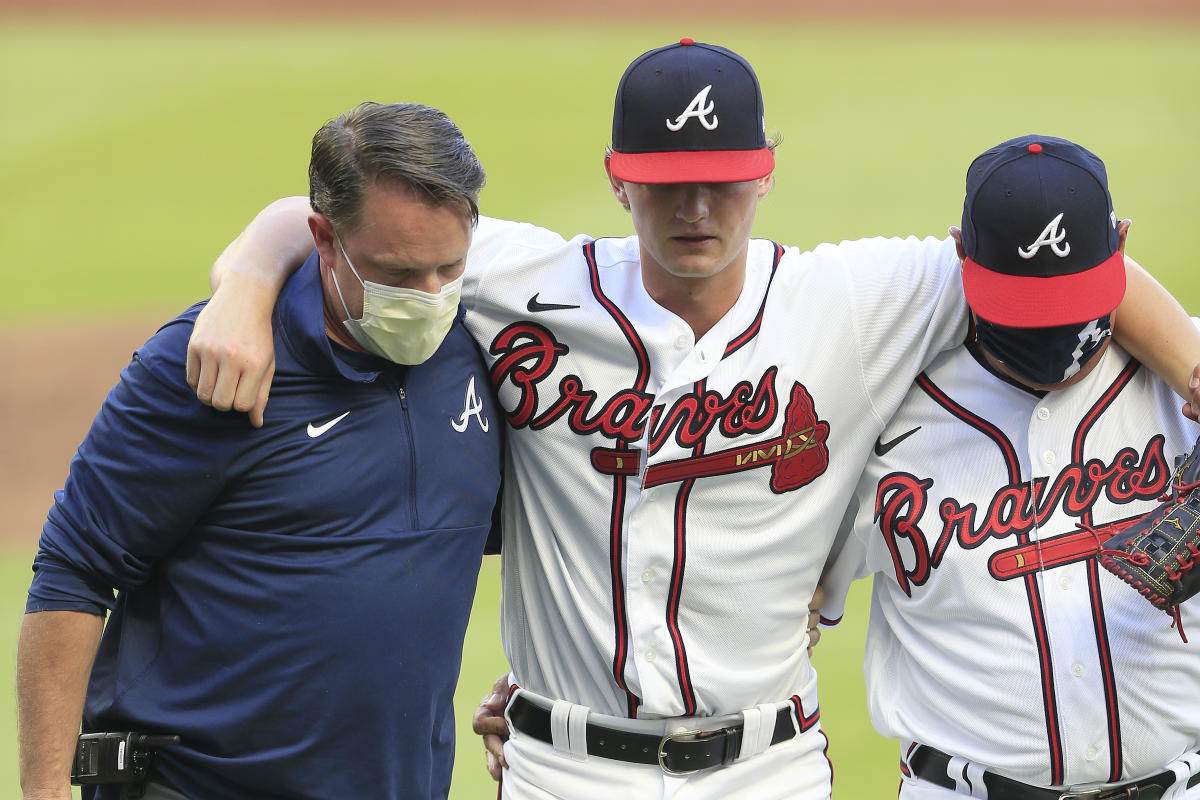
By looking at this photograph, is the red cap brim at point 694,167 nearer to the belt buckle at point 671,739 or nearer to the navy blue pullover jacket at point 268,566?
the navy blue pullover jacket at point 268,566

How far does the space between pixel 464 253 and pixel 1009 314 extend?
938 millimetres

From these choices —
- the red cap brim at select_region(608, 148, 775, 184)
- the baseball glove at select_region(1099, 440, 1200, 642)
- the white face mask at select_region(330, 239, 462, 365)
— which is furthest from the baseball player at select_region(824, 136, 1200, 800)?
the white face mask at select_region(330, 239, 462, 365)

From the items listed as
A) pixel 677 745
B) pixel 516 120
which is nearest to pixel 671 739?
pixel 677 745

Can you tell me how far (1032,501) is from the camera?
2.46 meters

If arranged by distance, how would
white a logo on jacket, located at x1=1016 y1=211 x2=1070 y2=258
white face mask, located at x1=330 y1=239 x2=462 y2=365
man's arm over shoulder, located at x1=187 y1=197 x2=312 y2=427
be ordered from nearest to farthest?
man's arm over shoulder, located at x1=187 y1=197 x2=312 y2=427 → white face mask, located at x1=330 y1=239 x2=462 y2=365 → white a logo on jacket, located at x1=1016 y1=211 x2=1070 y2=258

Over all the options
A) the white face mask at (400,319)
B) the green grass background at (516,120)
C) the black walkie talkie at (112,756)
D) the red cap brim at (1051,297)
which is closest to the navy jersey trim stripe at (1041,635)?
the red cap brim at (1051,297)

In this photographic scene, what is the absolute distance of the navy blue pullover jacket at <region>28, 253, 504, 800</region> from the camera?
83.5 inches

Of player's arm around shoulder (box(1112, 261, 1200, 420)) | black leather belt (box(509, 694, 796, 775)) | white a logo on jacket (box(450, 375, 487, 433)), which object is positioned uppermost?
player's arm around shoulder (box(1112, 261, 1200, 420))

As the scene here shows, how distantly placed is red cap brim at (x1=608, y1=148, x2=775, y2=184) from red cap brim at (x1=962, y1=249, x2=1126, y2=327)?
463mm

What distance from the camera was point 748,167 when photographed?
239 cm

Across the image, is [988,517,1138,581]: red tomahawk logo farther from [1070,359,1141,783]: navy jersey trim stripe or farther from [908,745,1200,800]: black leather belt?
[908,745,1200,800]: black leather belt

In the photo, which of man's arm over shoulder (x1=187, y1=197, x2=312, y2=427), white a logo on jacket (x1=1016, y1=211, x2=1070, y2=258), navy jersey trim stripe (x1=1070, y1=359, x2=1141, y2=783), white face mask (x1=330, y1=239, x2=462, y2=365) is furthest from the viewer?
navy jersey trim stripe (x1=1070, y1=359, x2=1141, y2=783)

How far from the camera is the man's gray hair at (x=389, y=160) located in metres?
2.13

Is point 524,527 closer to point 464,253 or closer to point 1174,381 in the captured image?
point 464,253
